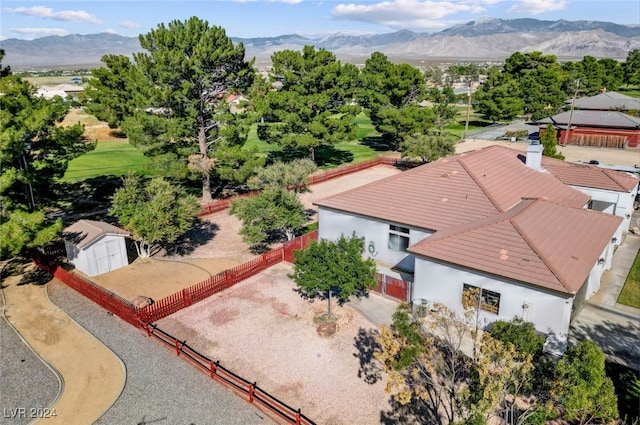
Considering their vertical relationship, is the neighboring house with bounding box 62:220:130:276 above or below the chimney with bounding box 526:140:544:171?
below

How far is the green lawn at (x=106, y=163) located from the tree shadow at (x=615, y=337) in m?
37.7

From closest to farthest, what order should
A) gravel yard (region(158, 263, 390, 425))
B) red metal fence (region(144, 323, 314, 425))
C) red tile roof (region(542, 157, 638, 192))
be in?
red metal fence (region(144, 323, 314, 425)) → gravel yard (region(158, 263, 390, 425)) → red tile roof (region(542, 157, 638, 192))

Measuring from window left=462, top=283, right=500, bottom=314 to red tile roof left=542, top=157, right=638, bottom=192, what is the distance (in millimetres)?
15265

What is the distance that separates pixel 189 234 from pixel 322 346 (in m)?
16.1

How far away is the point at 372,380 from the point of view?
1554 cm

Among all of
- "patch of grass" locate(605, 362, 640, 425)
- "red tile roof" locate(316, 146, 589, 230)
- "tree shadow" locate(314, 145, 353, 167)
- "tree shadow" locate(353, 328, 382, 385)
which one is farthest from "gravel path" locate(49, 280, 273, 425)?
"tree shadow" locate(314, 145, 353, 167)

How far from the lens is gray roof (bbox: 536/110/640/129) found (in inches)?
2207

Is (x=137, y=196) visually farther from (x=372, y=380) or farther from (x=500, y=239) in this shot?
(x=500, y=239)

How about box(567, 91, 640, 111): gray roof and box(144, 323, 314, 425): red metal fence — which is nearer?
box(144, 323, 314, 425): red metal fence

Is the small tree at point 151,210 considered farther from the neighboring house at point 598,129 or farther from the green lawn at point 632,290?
the neighboring house at point 598,129

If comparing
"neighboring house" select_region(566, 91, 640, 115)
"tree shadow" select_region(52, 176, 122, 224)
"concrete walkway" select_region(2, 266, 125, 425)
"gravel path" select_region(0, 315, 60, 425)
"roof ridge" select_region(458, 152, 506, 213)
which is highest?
"neighboring house" select_region(566, 91, 640, 115)

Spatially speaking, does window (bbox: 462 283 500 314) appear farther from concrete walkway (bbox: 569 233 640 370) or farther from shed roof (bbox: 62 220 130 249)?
shed roof (bbox: 62 220 130 249)

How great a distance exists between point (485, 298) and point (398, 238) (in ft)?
22.3

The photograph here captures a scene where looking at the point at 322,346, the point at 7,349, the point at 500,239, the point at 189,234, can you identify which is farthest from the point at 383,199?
the point at 7,349
